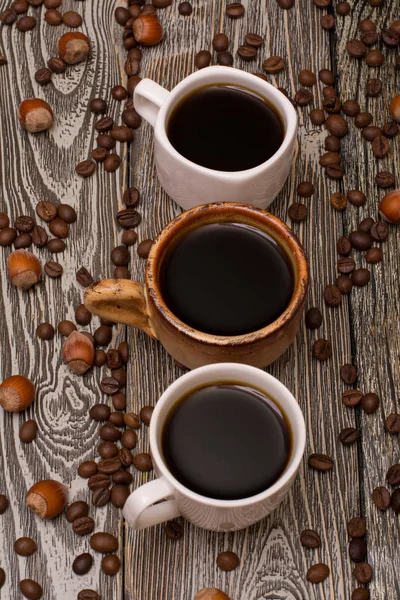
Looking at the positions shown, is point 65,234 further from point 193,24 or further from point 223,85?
point 193,24

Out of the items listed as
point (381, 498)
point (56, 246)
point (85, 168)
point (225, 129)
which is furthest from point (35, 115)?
point (381, 498)

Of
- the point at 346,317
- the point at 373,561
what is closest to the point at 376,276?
the point at 346,317

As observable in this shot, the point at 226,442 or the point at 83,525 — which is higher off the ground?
the point at 226,442

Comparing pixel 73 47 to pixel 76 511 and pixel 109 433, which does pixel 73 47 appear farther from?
pixel 76 511

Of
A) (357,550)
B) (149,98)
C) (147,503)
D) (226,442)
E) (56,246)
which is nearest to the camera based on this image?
(147,503)

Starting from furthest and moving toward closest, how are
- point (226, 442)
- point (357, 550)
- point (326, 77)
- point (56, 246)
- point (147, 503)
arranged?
point (326, 77)
point (56, 246)
point (357, 550)
point (226, 442)
point (147, 503)

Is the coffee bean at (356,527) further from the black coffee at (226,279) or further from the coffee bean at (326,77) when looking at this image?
the coffee bean at (326,77)

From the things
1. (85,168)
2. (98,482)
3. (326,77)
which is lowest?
(98,482)

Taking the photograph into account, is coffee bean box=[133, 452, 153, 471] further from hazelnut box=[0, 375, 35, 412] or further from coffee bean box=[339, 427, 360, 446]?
coffee bean box=[339, 427, 360, 446]

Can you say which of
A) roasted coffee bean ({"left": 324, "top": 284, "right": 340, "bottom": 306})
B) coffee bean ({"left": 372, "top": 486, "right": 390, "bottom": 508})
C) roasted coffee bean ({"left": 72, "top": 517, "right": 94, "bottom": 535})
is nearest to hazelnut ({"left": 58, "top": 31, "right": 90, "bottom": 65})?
roasted coffee bean ({"left": 324, "top": 284, "right": 340, "bottom": 306})
